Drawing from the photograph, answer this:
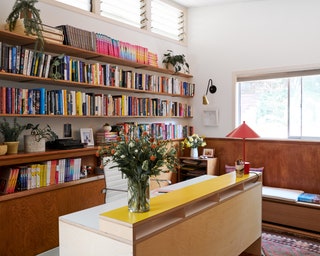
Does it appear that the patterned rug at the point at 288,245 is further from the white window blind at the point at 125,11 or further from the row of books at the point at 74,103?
the white window blind at the point at 125,11

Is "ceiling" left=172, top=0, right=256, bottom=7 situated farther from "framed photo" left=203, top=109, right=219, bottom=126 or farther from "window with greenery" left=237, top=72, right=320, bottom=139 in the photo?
"framed photo" left=203, top=109, right=219, bottom=126

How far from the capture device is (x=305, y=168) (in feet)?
14.0

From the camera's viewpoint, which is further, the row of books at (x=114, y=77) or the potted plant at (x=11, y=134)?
the row of books at (x=114, y=77)

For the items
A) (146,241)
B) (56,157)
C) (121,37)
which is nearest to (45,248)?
(56,157)

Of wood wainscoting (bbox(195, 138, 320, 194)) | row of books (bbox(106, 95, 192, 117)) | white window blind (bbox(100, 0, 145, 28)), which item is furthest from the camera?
wood wainscoting (bbox(195, 138, 320, 194))

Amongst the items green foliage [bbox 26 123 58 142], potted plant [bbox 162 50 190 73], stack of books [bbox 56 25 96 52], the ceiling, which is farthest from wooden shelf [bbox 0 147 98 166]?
the ceiling

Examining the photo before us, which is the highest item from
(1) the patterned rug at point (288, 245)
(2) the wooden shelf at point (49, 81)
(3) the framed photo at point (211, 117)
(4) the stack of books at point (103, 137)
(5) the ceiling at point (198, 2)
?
(5) the ceiling at point (198, 2)

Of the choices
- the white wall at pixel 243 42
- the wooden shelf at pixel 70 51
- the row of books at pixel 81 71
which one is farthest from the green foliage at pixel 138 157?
the white wall at pixel 243 42

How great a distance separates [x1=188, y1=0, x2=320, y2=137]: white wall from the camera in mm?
4312

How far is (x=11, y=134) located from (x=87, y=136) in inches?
38.8

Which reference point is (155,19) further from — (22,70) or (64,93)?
(22,70)

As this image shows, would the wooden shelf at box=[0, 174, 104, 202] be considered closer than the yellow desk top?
No

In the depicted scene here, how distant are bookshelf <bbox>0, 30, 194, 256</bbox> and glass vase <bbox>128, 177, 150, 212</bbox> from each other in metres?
1.51

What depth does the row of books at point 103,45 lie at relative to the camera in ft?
10.8
